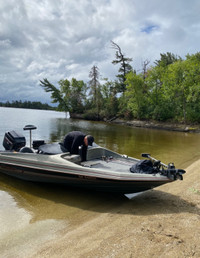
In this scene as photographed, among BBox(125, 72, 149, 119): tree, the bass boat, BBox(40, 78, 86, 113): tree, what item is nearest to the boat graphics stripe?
the bass boat

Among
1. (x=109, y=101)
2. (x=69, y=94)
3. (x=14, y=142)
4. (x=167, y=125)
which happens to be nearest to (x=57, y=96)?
(x=69, y=94)

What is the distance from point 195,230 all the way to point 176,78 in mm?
30997

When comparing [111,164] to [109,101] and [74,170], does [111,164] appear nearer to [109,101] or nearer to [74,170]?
[74,170]

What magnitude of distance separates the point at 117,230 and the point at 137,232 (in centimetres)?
39

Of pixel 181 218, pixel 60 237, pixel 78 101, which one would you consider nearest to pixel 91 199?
pixel 60 237

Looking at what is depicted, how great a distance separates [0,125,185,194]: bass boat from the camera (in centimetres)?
444

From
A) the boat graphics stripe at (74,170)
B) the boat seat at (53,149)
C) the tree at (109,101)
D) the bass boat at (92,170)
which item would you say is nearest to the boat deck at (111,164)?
the bass boat at (92,170)

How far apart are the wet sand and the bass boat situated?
55 centimetres

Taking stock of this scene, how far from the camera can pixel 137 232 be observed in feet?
11.0

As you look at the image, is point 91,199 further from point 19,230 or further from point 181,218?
point 181,218

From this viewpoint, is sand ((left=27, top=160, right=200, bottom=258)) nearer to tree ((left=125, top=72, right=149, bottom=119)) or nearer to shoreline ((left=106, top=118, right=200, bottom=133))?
shoreline ((left=106, top=118, right=200, bottom=133))

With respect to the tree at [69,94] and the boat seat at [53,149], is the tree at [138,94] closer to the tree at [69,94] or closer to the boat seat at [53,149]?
the tree at [69,94]

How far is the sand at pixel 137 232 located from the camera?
2.88 m

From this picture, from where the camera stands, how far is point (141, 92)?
126 feet
